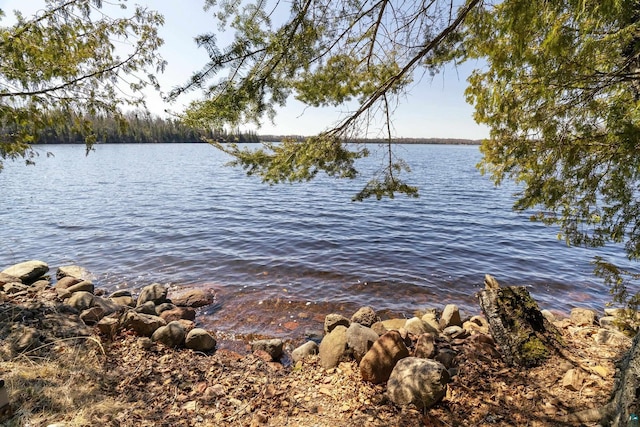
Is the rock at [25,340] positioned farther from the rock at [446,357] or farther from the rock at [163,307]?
the rock at [446,357]

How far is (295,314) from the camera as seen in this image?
805 cm

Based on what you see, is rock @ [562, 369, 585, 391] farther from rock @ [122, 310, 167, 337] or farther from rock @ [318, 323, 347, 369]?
rock @ [122, 310, 167, 337]

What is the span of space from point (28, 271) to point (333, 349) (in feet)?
30.3

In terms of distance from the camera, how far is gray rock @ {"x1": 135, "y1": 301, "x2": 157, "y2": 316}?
23.9 ft

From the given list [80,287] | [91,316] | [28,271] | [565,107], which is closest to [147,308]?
[91,316]

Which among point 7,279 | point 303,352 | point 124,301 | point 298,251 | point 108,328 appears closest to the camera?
point 108,328

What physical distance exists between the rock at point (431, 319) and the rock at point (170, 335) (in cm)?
490

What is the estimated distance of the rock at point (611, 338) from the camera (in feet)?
16.8

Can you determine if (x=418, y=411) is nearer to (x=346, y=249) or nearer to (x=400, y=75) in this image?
(x=400, y=75)

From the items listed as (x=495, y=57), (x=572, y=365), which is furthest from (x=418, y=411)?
(x=495, y=57)

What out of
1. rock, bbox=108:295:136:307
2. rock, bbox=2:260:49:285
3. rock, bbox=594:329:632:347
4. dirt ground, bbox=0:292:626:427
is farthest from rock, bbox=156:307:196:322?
rock, bbox=594:329:632:347

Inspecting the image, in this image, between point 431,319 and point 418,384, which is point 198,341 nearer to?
point 418,384

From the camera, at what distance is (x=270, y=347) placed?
6.11 meters

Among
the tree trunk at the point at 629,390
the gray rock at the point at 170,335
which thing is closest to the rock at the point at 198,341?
the gray rock at the point at 170,335
